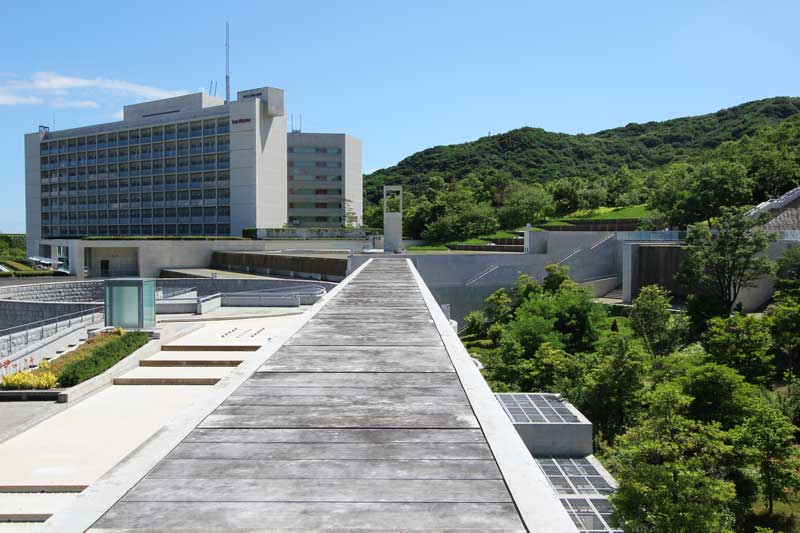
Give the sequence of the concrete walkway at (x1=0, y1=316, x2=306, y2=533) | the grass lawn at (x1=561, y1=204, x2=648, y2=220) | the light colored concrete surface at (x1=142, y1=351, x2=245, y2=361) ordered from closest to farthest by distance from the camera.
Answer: the concrete walkway at (x1=0, y1=316, x2=306, y2=533)
the light colored concrete surface at (x1=142, y1=351, x2=245, y2=361)
the grass lawn at (x1=561, y1=204, x2=648, y2=220)

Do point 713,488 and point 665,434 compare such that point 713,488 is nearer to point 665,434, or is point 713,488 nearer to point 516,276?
point 665,434

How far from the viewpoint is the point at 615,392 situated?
20.5 metres

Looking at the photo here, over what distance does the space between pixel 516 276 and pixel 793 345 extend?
19353 mm

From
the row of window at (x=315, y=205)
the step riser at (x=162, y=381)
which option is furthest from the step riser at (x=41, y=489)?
the row of window at (x=315, y=205)

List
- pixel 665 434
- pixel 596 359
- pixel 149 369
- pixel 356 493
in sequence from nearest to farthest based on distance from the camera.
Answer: pixel 356 493 < pixel 665 434 < pixel 149 369 < pixel 596 359

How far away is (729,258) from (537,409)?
17009mm

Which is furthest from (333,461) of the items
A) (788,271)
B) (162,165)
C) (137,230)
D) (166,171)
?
(137,230)

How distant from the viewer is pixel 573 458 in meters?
16.1

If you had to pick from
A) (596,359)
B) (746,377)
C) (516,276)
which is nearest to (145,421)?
(596,359)

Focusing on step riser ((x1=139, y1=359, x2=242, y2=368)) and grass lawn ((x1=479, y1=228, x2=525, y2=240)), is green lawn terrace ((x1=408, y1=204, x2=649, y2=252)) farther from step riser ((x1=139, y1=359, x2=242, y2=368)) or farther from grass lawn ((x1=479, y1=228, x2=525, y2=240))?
step riser ((x1=139, y1=359, x2=242, y2=368))

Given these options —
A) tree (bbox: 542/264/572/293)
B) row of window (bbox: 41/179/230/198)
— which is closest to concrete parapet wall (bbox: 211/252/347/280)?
tree (bbox: 542/264/572/293)

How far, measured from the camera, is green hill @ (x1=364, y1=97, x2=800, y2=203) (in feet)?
338

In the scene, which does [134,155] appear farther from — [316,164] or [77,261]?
[77,261]

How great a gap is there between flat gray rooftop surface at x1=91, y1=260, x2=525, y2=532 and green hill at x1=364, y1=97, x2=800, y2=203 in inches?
3730
